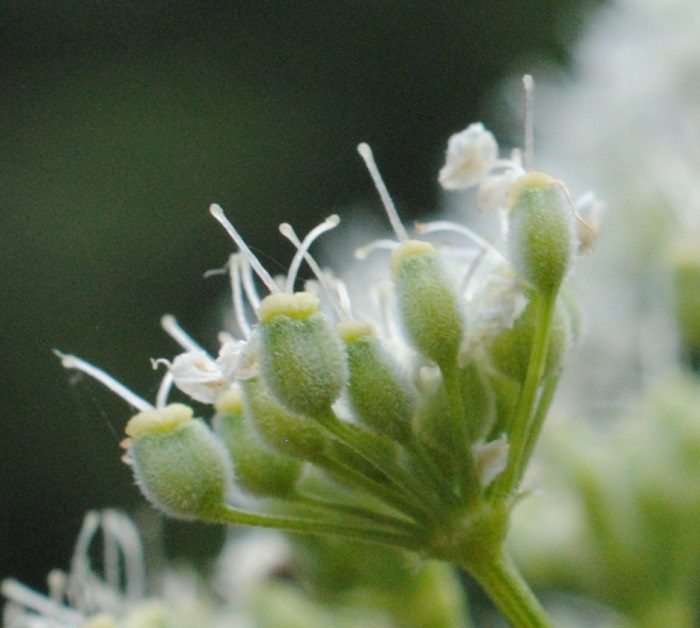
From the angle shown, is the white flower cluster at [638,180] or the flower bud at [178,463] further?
the white flower cluster at [638,180]

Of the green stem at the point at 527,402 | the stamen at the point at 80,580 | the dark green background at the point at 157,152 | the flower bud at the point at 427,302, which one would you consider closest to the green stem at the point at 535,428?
the green stem at the point at 527,402

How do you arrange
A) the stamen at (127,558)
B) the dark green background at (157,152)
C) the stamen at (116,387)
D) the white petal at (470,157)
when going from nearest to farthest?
the stamen at (116,387)
the white petal at (470,157)
the stamen at (127,558)
the dark green background at (157,152)

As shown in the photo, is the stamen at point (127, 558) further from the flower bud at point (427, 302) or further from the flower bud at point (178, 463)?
the flower bud at point (427, 302)

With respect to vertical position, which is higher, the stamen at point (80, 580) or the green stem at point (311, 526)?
the green stem at point (311, 526)

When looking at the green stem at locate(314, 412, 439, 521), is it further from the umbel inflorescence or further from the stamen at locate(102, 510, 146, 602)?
the stamen at locate(102, 510, 146, 602)

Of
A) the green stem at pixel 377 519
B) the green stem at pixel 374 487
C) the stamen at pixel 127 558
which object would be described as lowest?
the stamen at pixel 127 558

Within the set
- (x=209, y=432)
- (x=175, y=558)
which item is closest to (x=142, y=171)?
(x=175, y=558)

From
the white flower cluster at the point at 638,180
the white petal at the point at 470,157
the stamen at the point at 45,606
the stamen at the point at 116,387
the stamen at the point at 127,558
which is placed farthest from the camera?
the white flower cluster at the point at 638,180

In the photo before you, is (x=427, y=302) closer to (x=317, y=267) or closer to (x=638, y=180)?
(x=317, y=267)
